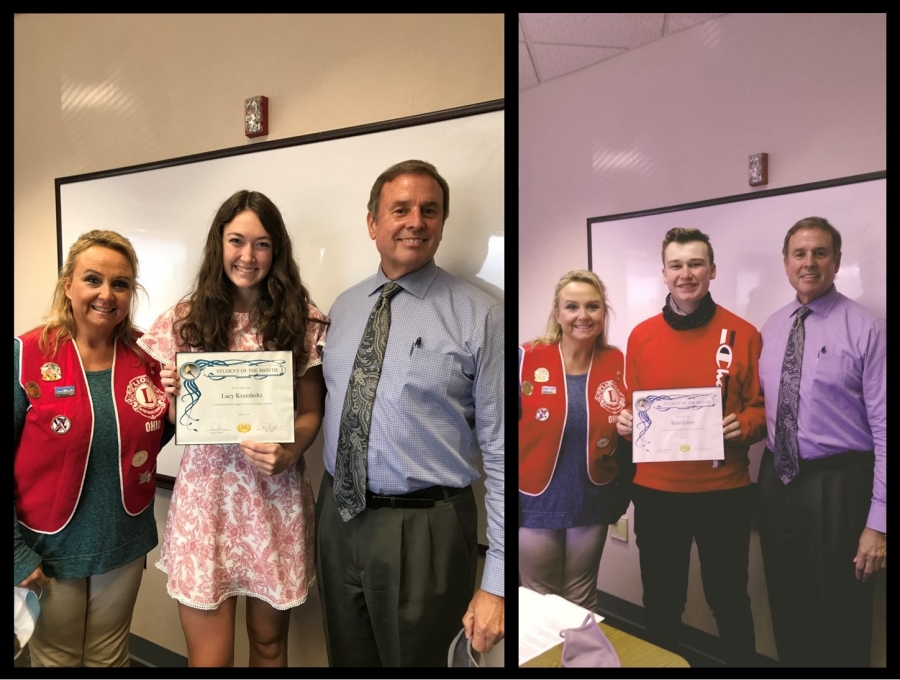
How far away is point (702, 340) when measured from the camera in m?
1.39

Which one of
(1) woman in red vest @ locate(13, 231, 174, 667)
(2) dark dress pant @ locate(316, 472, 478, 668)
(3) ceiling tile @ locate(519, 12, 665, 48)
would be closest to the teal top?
(1) woman in red vest @ locate(13, 231, 174, 667)

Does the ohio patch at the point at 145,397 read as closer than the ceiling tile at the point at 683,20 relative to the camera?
No

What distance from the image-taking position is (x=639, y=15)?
4.69 feet

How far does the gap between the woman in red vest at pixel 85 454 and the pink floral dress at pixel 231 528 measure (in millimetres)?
135

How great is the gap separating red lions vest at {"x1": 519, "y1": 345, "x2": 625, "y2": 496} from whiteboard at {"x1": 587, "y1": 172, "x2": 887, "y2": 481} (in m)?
0.10

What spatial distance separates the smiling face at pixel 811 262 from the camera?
52.0 inches

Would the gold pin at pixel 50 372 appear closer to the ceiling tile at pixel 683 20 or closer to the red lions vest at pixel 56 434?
the red lions vest at pixel 56 434

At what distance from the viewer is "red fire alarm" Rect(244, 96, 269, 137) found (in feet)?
5.61

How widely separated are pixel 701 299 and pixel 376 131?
96 centimetres

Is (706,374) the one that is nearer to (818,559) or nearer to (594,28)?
(818,559)

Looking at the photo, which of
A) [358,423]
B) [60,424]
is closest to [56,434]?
[60,424]

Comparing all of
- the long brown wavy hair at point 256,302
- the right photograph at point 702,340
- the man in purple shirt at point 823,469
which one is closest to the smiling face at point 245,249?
the long brown wavy hair at point 256,302

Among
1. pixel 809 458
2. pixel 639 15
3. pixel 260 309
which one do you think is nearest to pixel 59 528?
pixel 260 309

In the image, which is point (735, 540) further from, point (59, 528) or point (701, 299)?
point (59, 528)
